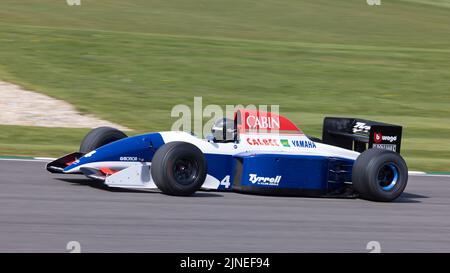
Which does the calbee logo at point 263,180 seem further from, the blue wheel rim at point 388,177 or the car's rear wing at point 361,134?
the car's rear wing at point 361,134

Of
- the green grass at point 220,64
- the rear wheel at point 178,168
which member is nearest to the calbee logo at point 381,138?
the rear wheel at point 178,168

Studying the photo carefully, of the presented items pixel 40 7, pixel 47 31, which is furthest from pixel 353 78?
pixel 40 7

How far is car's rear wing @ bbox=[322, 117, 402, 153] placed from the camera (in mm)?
10492

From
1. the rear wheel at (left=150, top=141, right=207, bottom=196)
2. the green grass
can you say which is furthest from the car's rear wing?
the green grass

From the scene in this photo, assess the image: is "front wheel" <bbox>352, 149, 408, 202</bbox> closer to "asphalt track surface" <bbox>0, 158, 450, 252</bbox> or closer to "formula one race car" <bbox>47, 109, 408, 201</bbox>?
"formula one race car" <bbox>47, 109, 408, 201</bbox>

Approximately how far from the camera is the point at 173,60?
24188mm

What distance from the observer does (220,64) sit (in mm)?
24344

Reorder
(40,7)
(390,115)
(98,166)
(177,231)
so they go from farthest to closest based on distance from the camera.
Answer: (40,7)
(390,115)
(98,166)
(177,231)

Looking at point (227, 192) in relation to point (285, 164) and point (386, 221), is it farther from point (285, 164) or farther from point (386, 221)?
point (386, 221)

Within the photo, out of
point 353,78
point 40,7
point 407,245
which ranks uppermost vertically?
point 40,7

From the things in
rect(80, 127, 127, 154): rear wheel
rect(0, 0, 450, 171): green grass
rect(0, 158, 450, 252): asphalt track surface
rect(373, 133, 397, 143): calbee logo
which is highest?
rect(0, 0, 450, 171): green grass

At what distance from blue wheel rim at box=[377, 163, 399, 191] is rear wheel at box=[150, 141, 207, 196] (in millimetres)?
2071

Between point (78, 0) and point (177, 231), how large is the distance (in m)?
28.0

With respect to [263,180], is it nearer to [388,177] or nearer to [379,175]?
[379,175]
